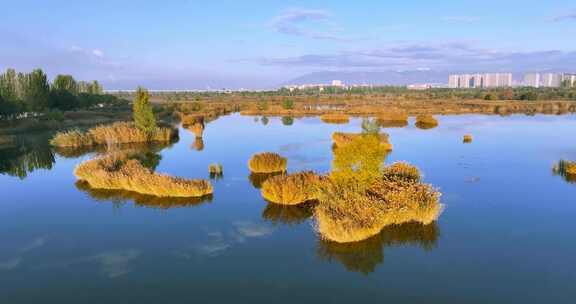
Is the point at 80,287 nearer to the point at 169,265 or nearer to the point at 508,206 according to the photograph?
the point at 169,265

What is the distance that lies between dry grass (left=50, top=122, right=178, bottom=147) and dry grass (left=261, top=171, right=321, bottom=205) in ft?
91.4

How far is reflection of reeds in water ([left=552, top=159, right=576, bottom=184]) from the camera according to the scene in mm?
27464

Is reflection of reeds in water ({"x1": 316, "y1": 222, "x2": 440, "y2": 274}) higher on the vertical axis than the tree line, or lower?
lower

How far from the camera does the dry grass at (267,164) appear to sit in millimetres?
29172

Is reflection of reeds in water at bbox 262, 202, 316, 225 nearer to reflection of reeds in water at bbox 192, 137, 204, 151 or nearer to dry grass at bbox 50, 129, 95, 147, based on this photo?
reflection of reeds in water at bbox 192, 137, 204, 151

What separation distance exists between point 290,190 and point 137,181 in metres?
8.97

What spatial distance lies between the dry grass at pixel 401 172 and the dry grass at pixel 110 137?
29.6 meters

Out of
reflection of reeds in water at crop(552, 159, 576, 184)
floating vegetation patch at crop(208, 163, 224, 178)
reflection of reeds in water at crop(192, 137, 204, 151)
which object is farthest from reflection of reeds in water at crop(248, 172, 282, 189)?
reflection of reeds in water at crop(552, 159, 576, 184)

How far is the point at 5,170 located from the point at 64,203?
13576 mm

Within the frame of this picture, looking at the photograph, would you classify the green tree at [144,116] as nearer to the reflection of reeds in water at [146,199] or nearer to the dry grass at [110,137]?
the dry grass at [110,137]

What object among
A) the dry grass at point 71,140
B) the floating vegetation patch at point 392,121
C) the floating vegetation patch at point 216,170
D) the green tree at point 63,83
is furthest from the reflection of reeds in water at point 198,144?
the green tree at point 63,83

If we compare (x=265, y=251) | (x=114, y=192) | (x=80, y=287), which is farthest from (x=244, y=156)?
(x=80, y=287)

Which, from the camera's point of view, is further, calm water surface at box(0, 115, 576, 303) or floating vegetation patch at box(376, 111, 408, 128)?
floating vegetation patch at box(376, 111, 408, 128)

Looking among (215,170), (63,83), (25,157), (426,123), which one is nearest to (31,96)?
(63,83)
